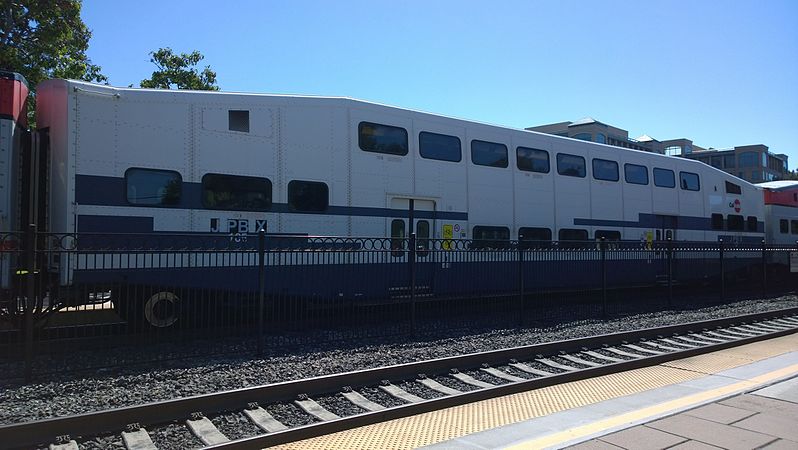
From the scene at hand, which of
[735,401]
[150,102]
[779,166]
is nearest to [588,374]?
[735,401]

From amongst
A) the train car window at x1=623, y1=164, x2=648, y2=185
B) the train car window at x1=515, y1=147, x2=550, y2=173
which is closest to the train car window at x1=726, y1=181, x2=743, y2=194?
the train car window at x1=623, y1=164, x2=648, y2=185

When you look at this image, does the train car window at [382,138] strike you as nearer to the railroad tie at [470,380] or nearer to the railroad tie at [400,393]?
the railroad tie at [470,380]

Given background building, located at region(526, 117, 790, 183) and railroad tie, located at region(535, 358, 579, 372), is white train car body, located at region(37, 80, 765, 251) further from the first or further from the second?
background building, located at region(526, 117, 790, 183)

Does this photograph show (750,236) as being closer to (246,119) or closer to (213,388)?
(246,119)

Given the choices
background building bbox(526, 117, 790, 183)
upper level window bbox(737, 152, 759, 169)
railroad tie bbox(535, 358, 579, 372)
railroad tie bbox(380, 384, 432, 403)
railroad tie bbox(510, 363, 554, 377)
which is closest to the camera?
railroad tie bbox(380, 384, 432, 403)

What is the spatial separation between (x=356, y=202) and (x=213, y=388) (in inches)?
219

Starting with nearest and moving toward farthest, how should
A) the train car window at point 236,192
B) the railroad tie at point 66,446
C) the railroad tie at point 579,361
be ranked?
1. the railroad tie at point 66,446
2. the railroad tie at point 579,361
3. the train car window at point 236,192

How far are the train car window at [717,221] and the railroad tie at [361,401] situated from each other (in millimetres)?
18503

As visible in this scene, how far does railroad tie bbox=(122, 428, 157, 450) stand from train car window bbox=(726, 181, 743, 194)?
22.0 m

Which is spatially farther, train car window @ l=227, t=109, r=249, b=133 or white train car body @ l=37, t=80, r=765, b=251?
train car window @ l=227, t=109, r=249, b=133

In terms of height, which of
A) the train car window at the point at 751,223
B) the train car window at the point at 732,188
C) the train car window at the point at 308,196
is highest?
the train car window at the point at 732,188

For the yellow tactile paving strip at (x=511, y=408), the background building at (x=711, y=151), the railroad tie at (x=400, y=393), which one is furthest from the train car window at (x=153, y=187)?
the background building at (x=711, y=151)

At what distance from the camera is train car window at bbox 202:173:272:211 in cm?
948

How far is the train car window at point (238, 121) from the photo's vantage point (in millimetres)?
9781
